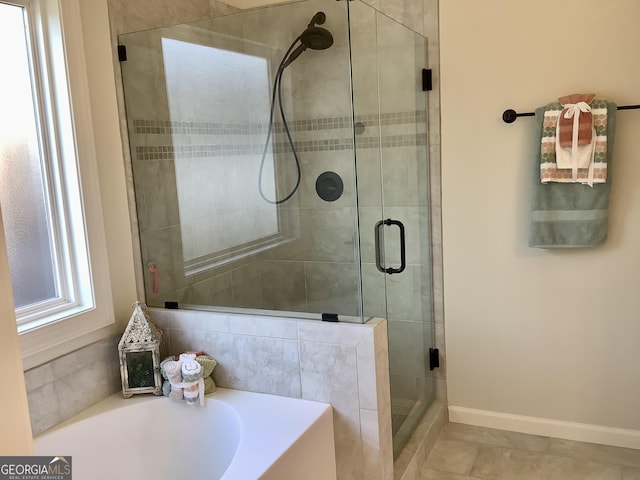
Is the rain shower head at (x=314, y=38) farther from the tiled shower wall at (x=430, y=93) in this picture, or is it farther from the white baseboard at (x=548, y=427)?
the white baseboard at (x=548, y=427)

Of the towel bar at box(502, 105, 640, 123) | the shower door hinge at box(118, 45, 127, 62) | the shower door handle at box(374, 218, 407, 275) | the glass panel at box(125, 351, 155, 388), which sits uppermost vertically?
the shower door hinge at box(118, 45, 127, 62)

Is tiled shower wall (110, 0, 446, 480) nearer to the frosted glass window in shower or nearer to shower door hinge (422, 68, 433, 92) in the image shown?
shower door hinge (422, 68, 433, 92)

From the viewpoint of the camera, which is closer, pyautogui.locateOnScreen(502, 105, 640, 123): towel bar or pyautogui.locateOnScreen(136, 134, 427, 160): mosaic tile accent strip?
pyautogui.locateOnScreen(136, 134, 427, 160): mosaic tile accent strip

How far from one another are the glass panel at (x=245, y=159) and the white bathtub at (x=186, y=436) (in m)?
0.44

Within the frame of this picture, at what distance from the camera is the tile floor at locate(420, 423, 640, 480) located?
2.60 meters

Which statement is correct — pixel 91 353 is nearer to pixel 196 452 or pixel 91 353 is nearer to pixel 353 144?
pixel 196 452

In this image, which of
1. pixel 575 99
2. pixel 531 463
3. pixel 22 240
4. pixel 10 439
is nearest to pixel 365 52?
pixel 575 99

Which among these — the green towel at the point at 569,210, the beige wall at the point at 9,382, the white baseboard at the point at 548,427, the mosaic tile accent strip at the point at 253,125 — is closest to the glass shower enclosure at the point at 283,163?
the mosaic tile accent strip at the point at 253,125

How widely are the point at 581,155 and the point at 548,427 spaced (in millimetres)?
1371

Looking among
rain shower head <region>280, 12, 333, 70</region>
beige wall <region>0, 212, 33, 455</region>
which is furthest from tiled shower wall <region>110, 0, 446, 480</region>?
beige wall <region>0, 212, 33, 455</region>

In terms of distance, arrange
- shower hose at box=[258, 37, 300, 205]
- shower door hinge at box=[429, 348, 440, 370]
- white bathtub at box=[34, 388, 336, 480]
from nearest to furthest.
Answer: white bathtub at box=[34, 388, 336, 480] → shower hose at box=[258, 37, 300, 205] → shower door hinge at box=[429, 348, 440, 370]

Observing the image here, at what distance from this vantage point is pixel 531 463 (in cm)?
269

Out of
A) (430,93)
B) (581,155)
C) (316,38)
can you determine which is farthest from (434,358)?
(316,38)

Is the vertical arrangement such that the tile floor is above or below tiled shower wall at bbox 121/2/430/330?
below
